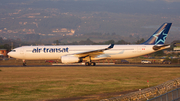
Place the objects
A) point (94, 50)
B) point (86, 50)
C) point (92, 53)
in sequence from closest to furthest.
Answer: point (92, 53) < point (94, 50) < point (86, 50)

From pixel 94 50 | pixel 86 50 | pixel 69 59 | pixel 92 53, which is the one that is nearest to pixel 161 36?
pixel 94 50

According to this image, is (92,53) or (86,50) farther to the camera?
(86,50)

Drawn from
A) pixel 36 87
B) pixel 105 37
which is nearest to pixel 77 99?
pixel 36 87

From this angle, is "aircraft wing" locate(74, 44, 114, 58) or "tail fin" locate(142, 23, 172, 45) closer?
"aircraft wing" locate(74, 44, 114, 58)

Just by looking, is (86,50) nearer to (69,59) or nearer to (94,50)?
(94,50)

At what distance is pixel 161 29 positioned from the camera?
142 feet

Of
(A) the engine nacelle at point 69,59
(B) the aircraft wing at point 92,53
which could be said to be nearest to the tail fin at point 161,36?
(B) the aircraft wing at point 92,53

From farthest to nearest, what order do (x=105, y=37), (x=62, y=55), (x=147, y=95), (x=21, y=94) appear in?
1. (x=105, y=37)
2. (x=62, y=55)
3. (x=21, y=94)
4. (x=147, y=95)

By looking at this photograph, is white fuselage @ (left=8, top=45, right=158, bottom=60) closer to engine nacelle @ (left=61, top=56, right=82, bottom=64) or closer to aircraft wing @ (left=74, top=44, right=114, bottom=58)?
aircraft wing @ (left=74, top=44, right=114, bottom=58)

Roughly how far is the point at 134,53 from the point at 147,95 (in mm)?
30169

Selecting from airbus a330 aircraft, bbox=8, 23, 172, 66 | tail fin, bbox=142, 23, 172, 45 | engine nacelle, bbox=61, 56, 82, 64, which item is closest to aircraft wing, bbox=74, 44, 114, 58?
airbus a330 aircraft, bbox=8, 23, 172, 66

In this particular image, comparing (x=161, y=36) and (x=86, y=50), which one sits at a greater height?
(x=161, y=36)

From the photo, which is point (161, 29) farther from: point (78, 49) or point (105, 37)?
point (105, 37)

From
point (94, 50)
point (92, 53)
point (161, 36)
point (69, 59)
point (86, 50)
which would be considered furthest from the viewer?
point (161, 36)
